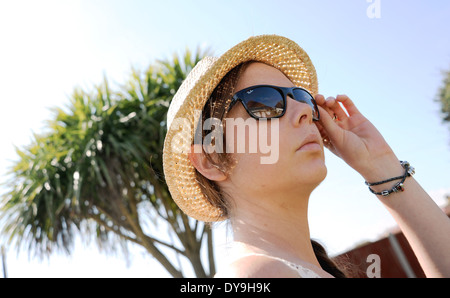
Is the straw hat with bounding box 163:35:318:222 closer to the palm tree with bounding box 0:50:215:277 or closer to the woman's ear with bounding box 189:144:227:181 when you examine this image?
the woman's ear with bounding box 189:144:227:181

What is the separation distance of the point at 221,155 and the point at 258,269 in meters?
0.56

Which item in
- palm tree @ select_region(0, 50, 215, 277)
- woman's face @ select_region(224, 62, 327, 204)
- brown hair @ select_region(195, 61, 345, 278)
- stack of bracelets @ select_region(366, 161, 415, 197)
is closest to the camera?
woman's face @ select_region(224, 62, 327, 204)

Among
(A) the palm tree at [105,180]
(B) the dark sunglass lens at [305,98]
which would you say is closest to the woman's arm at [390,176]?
(B) the dark sunglass lens at [305,98]

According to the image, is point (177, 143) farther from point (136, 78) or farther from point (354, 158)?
point (136, 78)

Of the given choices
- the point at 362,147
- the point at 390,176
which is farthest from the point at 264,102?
the point at 390,176

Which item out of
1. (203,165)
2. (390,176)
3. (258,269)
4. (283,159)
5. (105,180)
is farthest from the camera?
(105,180)

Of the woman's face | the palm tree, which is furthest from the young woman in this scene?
the palm tree

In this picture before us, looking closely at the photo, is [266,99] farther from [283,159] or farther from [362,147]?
[362,147]

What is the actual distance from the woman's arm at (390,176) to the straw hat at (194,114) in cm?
42

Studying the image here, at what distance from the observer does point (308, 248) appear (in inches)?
60.2

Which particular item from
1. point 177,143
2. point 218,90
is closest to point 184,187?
point 177,143

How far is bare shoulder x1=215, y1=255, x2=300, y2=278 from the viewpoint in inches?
43.1

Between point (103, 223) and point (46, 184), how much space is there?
1.18m

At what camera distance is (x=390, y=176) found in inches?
69.0
